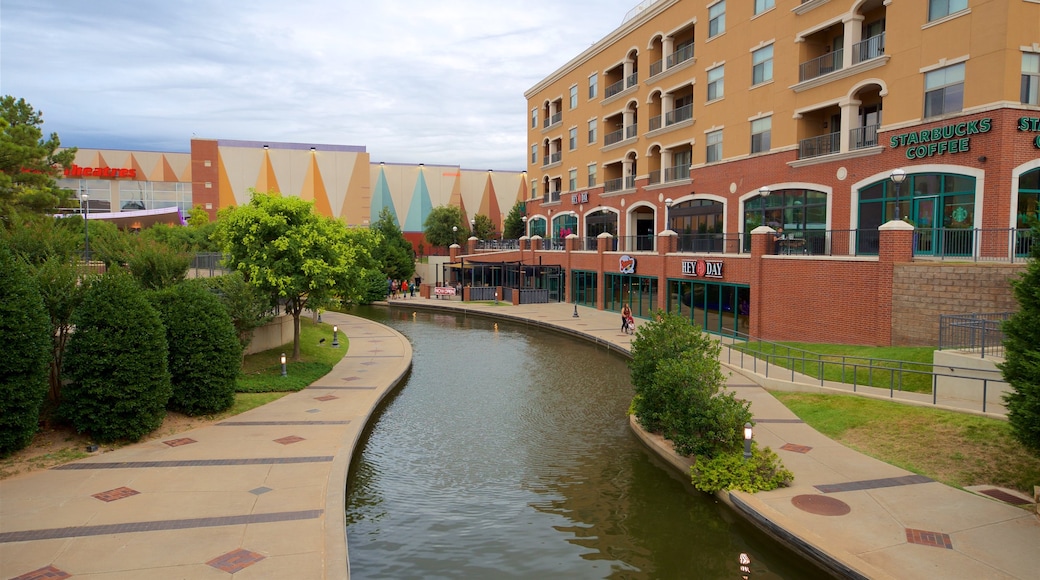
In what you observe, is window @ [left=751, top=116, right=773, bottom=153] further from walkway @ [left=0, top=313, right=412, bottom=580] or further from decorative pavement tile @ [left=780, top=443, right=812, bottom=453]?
walkway @ [left=0, top=313, right=412, bottom=580]

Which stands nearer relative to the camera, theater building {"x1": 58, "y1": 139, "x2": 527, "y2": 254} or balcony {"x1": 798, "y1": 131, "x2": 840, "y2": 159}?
balcony {"x1": 798, "y1": 131, "x2": 840, "y2": 159}

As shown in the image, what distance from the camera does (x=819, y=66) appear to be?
3119 centimetres

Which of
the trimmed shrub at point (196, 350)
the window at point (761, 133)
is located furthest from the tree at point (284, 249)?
the window at point (761, 133)

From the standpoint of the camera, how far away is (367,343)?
104ft

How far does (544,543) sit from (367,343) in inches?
866

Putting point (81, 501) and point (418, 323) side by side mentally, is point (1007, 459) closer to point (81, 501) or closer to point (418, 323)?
point (81, 501)

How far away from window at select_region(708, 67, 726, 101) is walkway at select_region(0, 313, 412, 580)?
30.2 metres

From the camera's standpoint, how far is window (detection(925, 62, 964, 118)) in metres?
24.0

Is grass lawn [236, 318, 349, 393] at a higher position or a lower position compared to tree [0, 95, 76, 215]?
lower

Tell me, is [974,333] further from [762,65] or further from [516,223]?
[516,223]

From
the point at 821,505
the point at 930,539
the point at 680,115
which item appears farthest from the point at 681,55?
the point at 930,539

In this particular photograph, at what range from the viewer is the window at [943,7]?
942 inches

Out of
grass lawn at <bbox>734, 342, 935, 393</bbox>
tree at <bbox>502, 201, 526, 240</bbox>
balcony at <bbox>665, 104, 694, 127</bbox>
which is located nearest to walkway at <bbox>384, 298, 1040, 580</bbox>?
grass lawn at <bbox>734, 342, 935, 393</bbox>

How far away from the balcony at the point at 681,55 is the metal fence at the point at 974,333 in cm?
2612
